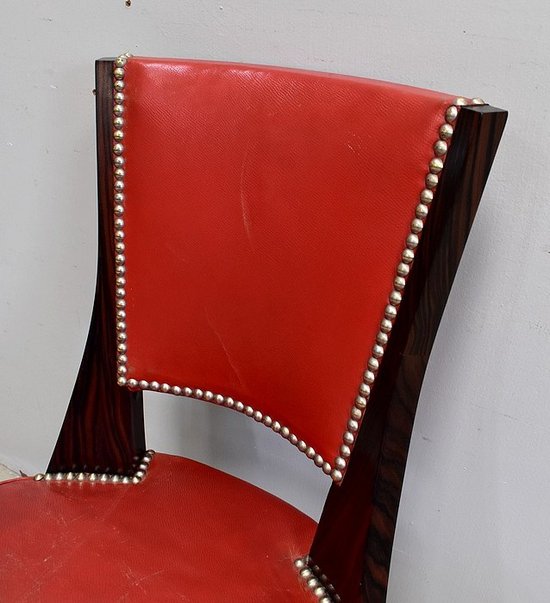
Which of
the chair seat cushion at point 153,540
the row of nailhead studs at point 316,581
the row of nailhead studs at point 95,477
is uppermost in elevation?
the row of nailhead studs at point 95,477

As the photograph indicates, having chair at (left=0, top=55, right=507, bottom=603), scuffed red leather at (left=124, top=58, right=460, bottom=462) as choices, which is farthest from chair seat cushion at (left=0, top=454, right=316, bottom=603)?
scuffed red leather at (left=124, top=58, right=460, bottom=462)

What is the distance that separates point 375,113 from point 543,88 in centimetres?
18

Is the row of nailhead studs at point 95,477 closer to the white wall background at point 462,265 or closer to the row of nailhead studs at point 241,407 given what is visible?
the row of nailhead studs at point 241,407

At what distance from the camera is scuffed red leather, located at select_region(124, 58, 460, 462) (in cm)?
52

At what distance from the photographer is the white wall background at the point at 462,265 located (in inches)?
24.6

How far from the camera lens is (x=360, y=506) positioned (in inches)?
22.4

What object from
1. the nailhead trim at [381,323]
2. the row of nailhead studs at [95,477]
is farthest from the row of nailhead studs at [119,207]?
the row of nailhead studs at [95,477]

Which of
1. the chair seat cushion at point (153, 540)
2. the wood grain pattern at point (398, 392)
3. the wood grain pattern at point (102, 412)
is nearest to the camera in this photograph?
the wood grain pattern at point (398, 392)

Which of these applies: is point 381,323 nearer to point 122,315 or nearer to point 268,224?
point 268,224

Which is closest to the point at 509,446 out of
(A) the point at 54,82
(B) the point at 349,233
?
(B) the point at 349,233

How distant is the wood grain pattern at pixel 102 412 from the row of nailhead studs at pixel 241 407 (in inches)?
1.2

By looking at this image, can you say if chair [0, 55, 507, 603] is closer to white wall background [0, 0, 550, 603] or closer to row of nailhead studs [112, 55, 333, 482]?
row of nailhead studs [112, 55, 333, 482]

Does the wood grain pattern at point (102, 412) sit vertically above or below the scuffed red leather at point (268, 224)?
below

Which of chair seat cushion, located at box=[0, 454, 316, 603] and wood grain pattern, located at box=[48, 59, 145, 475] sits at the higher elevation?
wood grain pattern, located at box=[48, 59, 145, 475]
